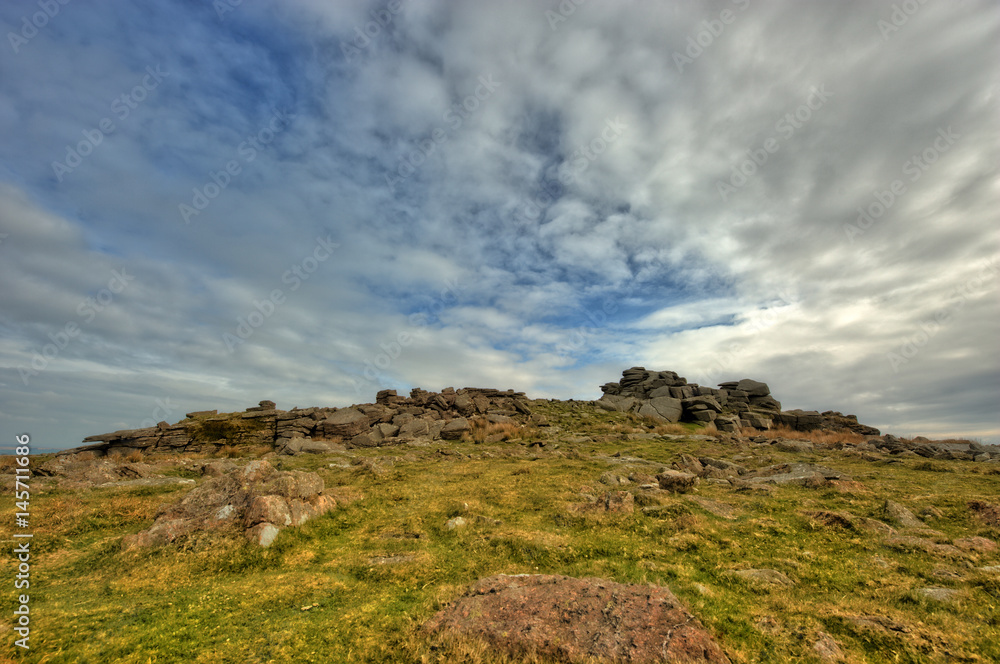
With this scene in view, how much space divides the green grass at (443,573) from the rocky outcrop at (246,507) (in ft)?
1.09

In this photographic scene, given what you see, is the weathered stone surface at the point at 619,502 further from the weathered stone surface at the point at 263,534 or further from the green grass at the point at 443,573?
the weathered stone surface at the point at 263,534

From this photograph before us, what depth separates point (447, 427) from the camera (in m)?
30.1

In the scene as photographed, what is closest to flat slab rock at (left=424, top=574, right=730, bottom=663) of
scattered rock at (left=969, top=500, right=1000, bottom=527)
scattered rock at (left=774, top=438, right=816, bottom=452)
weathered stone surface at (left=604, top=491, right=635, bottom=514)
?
weathered stone surface at (left=604, top=491, right=635, bottom=514)

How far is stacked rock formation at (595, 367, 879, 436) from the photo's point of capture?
Answer: 4150 cm

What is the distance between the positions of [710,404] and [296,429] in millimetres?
38075

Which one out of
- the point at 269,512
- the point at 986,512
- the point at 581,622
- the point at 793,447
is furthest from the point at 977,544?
the point at 793,447

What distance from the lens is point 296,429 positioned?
29.9 metres

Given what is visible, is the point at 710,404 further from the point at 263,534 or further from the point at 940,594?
the point at 263,534

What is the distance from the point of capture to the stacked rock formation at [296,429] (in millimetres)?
27250

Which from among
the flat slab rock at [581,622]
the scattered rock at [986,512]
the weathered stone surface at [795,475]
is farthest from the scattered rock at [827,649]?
the weathered stone surface at [795,475]

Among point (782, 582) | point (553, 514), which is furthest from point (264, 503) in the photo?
point (782, 582)

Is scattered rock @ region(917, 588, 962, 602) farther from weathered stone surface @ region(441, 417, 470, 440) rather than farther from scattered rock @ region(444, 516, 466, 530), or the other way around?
weathered stone surface @ region(441, 417, 470, 440)

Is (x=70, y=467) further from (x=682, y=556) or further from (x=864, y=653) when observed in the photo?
(x=864, y=653)

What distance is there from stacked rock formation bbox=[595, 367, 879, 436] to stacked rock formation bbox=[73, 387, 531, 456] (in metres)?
16.6
